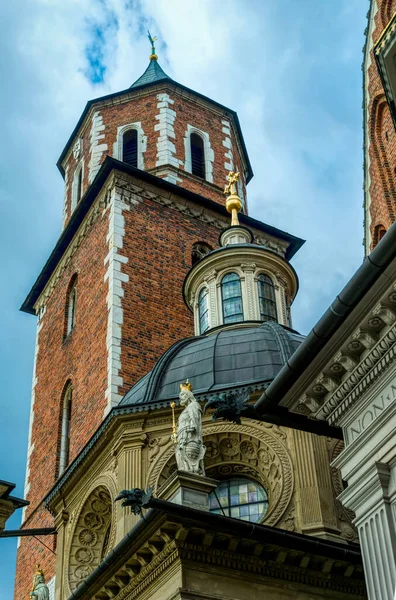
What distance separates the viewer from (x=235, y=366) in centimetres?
1883

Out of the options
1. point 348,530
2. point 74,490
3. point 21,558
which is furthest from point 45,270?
point 348,530

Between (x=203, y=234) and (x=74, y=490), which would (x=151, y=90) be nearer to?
(x=203, y=234)

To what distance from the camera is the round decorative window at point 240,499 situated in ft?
55.7

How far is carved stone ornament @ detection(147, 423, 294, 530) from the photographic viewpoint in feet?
55.1

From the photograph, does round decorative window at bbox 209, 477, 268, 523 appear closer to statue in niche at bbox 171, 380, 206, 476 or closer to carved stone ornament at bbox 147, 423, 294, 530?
carved stone ornament at bbox 147, 423, 294, 530

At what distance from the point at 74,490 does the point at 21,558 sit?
5.52 metres

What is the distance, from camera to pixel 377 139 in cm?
1789

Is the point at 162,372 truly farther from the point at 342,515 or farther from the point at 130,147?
the point at 130,147

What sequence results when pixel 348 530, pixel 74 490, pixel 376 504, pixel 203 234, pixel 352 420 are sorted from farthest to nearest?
Result: 1. pixel 203 234
2. pixel 74 490
3. pixel 348 530
4. pixel 352 420
5. pixel 376 504

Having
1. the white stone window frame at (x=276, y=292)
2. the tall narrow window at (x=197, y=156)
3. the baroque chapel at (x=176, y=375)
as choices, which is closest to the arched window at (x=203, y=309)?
the baroque chapel at (x=176, y=375)

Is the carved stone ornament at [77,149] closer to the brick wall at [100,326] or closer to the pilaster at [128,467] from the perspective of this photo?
the brick wall at [100,326]

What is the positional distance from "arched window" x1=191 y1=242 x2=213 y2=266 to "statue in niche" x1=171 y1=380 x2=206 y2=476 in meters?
12.2

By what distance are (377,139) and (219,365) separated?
5.34 meters

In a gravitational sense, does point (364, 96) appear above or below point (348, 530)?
above
